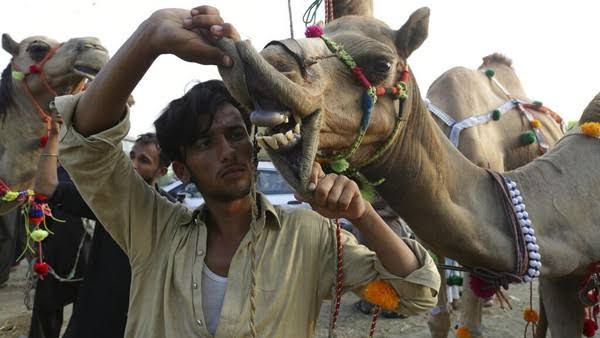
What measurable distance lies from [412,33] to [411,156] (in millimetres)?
517

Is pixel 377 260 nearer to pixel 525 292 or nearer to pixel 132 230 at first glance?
pixel 132 230

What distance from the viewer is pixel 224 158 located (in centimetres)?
187

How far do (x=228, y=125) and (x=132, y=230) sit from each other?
522 millimetres

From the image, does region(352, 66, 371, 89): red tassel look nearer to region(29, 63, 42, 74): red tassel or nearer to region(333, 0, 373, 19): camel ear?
region(333, 0, 373, 19): camel ear

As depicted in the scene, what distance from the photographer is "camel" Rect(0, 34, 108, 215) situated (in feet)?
11.7

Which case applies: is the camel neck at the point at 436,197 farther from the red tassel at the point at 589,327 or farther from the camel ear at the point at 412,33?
the red tassel at the point at 589,327

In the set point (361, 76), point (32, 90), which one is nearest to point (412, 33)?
point (361, 76)

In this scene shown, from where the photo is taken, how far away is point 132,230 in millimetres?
1897

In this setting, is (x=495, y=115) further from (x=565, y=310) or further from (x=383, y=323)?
(x=383, y=323)

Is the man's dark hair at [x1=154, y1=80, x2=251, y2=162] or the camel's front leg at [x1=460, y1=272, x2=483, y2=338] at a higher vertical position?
the man's dark hair at [x1=154, y1=80, x2=251, y2=162]

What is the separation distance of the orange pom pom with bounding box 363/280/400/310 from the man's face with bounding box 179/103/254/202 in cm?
56

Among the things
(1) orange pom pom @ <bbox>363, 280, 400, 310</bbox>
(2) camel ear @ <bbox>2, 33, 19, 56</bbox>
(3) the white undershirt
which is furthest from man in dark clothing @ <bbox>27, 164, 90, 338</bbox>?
(1) orange pom pom @ <bbox>363, 280, 400, 310</bbox>

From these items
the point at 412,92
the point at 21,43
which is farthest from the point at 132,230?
the point at 21,43

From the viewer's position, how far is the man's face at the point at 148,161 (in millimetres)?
3355
